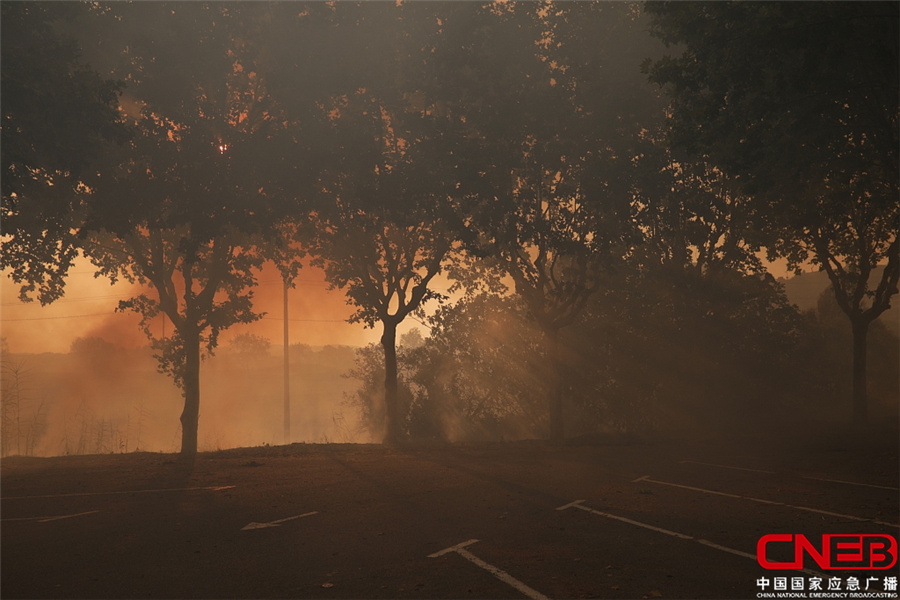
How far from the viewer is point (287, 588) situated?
818 cm

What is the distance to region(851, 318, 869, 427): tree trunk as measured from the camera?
29312 mm

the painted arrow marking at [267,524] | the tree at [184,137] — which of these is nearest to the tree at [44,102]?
the tree at [184,137]

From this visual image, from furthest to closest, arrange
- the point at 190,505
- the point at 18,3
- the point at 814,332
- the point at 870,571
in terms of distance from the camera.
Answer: the point at 814,332 < the point at 18,3 < the point at 190,505 < the point at 870,571

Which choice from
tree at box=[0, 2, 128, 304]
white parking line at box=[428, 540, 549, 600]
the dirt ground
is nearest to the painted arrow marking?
the dirt ground

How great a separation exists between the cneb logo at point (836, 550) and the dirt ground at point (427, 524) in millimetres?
201

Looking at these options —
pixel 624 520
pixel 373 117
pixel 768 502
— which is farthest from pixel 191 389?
pixel 768 502

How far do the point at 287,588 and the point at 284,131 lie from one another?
17.1 metres

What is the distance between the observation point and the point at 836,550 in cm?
940

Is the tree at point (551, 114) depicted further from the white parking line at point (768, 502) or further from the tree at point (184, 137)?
the white parking line at point (768, 502)

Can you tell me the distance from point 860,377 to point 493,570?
27.3 m

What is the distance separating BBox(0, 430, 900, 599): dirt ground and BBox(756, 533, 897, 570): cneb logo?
0.20 m

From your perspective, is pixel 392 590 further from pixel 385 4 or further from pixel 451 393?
pixel 451 393

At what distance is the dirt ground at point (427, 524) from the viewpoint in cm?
831

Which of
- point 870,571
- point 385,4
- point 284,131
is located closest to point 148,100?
point 284,131
